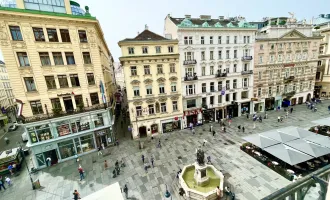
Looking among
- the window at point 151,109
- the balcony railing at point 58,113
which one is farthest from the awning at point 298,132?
the balcony railing at point 58,113

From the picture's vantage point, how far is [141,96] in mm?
27578

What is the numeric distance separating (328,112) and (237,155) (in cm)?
2807

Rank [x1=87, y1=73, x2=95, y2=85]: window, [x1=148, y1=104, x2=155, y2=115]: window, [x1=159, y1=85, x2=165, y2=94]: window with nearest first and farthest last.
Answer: [x1=87, y1=73, x2=95, y2=85]: window, [x1=159, y1=85, x2=165, y2=94]: window, [x1=148, y1=104, x2=155, y2=115]: window

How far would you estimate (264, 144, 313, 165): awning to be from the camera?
15.6m

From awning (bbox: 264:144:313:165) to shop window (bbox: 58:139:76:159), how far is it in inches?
1074

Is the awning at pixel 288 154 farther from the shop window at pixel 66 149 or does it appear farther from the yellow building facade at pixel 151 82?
the shop window at pixel 66 149

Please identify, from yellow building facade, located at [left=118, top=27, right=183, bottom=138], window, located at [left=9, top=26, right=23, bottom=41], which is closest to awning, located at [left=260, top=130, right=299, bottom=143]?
yellow building facade, located at [left=118, top=27, right=183, bottom=138]

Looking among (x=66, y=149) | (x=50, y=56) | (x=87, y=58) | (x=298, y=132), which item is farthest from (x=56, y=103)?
(x=298, y=132)

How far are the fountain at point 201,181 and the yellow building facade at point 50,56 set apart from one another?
16550 mm

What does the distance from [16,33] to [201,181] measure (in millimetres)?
27884

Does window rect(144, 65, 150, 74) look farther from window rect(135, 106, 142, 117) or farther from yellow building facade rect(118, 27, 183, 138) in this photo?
window rect(135, 106, 142, 117)

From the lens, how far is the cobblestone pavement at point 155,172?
15.8 m

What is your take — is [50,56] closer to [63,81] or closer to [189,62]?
[63,81]

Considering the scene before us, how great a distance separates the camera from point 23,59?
1952 centimetres
